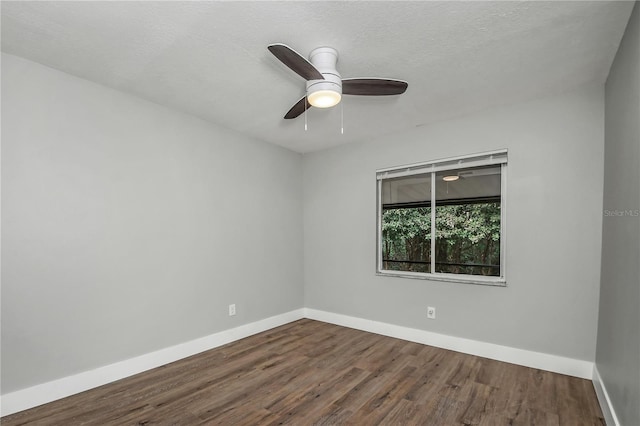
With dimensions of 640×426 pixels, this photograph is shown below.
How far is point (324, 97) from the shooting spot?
85.2 inches

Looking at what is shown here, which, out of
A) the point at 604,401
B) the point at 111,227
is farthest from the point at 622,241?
the point at 111,227

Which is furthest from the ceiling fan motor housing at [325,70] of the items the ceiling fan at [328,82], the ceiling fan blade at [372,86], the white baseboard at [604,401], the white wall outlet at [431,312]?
the white baseboard at [604,401]

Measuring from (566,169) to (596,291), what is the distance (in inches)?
41.4

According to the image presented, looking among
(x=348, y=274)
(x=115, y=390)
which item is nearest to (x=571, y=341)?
(x=348, y=274)

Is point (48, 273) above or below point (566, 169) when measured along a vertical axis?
below

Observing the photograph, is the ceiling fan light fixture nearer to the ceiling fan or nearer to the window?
the ceiling fan

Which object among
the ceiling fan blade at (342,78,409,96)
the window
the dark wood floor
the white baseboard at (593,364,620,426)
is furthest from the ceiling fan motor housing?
the white baseboard at (593,364,620,426)

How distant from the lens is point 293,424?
2094 mm

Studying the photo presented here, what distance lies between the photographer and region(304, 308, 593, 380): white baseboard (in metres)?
2.74

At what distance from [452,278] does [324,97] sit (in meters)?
2.35

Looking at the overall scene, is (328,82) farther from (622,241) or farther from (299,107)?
(622,241)

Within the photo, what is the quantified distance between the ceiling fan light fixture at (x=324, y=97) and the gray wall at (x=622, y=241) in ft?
5.37

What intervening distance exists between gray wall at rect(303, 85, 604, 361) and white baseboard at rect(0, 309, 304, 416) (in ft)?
5.57

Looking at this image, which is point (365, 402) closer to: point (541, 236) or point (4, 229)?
point (541, 236)
